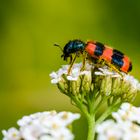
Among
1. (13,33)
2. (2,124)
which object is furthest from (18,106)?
(13,33)

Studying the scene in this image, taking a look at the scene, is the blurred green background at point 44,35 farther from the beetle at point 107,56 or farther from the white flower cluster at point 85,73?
the white flower cluster at point 85,73

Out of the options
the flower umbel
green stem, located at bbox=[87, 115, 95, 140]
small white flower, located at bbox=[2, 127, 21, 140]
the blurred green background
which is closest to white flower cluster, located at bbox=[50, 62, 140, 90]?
the flower umbel

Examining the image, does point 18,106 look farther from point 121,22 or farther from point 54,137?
point 54,137

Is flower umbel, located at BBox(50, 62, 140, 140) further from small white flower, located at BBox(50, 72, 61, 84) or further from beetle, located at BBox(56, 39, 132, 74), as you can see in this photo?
beetle, located at BBox(56, 39, 132, 74)

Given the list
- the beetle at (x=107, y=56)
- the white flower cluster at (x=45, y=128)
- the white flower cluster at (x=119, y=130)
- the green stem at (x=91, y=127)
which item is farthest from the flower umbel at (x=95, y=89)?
the white flower cluster at (x=119, y=130)

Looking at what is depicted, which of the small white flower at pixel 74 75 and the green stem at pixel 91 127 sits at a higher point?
the small white flower at pixel 74 75

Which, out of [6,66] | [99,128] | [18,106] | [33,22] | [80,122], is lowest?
[99,128]

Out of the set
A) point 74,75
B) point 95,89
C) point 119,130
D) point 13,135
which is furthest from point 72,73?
point 119,130
